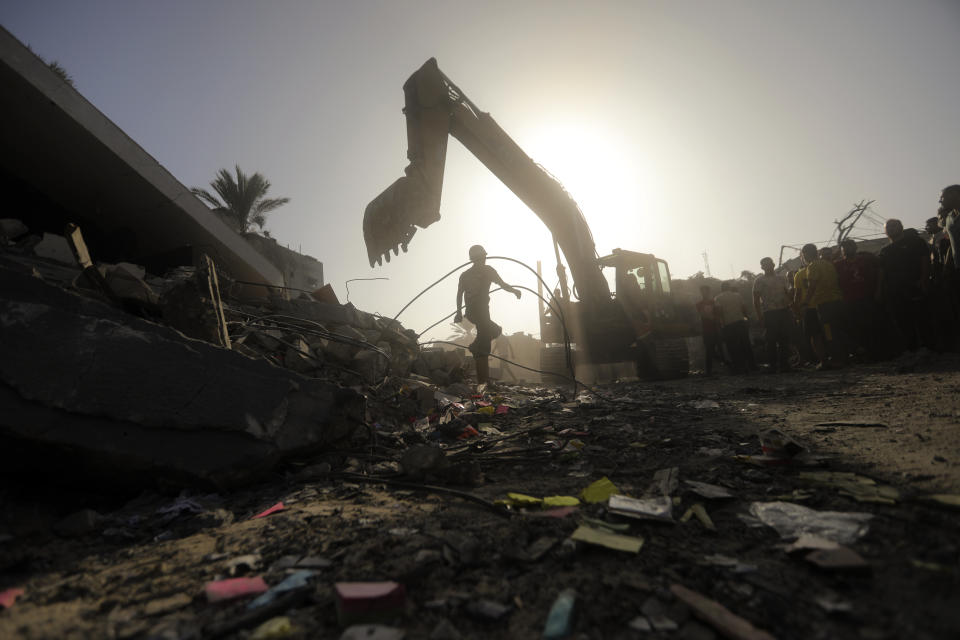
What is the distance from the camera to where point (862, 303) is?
5.82 meters

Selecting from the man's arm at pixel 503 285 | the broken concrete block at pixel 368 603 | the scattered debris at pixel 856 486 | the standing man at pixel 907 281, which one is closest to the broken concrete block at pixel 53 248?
the man's arm at pixel 503 285

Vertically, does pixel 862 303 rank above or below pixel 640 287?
below

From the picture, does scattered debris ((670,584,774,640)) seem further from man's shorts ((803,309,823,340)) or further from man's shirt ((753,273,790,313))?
man's shirt ((753,273,790,313))

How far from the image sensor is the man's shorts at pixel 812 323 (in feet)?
19.8

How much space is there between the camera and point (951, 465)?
65.7 inches

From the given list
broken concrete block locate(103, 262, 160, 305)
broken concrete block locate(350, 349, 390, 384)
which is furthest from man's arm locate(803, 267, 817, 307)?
broken concrete block locate(103, 262, 160, 305)

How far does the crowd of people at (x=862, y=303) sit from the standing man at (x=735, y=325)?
1 cm

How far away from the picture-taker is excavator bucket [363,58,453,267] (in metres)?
5.04

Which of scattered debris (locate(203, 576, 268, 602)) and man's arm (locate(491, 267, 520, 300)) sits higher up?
man's arm (locate(491, 267, 520, 300))

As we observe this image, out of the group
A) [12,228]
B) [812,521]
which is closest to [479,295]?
[812,521]

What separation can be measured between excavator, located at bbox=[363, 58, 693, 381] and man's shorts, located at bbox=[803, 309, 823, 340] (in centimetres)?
181

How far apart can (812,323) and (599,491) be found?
20.0 ft

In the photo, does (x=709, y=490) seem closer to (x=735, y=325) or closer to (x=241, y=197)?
(x=735, y=325)

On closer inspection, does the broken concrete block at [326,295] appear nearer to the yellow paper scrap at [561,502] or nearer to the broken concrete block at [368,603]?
the yellow paper scrap at [561,502]
